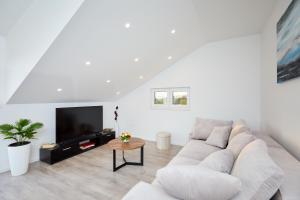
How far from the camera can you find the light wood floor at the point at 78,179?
2.25 m

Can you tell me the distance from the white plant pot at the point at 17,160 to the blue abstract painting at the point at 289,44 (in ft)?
14.2

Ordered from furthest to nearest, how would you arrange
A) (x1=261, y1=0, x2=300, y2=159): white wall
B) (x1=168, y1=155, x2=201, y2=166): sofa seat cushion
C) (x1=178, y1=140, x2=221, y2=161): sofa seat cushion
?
(x1=178, y1=140, x2=221, y2=161): sofa seat cushion
(x1=168, y1=155, x2=201, y2=166): sofa seat cushion
(x1=261, y1=0, x2=300, y2=159): white wall

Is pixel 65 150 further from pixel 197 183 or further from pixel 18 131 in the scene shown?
pixel 197 183

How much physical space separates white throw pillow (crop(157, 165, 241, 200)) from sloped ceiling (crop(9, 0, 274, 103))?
2.10 m

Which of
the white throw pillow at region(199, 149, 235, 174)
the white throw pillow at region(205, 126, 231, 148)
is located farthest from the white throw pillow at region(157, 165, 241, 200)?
the white throw pillow at region(205, 126, 231, 148)

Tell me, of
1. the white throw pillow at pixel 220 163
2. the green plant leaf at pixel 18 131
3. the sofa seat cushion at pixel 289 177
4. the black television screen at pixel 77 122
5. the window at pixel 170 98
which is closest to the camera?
the sofa seat cushion at pixel 289 177

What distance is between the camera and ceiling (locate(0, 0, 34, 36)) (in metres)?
2.27

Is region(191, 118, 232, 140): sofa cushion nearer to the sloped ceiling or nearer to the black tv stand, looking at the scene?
the sloped ceiling

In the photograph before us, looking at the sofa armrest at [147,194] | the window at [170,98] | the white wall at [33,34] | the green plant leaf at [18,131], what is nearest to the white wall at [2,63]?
the white wall at [33,34]

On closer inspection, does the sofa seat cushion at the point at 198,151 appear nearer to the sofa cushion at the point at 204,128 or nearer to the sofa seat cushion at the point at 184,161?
the sofa seat cushion at the point at 184,161

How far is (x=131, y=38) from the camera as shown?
2.82 metres

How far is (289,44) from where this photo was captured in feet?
5.74

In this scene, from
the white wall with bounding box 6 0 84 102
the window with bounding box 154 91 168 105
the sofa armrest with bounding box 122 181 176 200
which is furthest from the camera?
the window with bounding box 154 91 168 105

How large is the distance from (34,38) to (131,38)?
1544 mm
